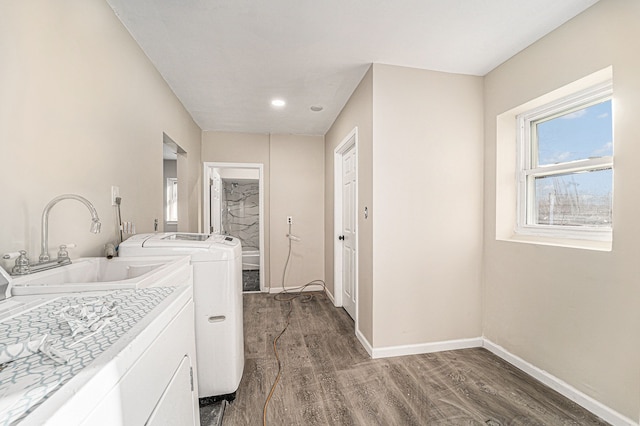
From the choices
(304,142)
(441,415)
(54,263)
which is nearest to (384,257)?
(441,415)

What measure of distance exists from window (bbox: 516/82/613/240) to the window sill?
0.11 feet

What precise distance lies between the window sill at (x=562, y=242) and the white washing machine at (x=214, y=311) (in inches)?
86.6

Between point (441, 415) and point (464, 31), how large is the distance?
2.48 meters

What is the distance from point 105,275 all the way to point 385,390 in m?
1.84

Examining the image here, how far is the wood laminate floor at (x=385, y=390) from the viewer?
1610 mm

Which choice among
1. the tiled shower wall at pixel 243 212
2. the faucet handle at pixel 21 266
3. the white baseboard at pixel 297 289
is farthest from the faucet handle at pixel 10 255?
the tiled shower wall at pixel 243 212

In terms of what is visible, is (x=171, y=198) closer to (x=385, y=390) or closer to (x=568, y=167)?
(x=385, y=390)

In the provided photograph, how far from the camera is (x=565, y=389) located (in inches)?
70.4

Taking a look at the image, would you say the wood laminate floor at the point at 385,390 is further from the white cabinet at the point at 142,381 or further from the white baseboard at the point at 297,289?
the white baseboard at the point at 297,289

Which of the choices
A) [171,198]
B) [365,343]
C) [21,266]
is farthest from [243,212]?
[21,266]

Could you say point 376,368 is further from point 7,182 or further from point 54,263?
point 7,182

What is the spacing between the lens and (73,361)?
0.47 meters

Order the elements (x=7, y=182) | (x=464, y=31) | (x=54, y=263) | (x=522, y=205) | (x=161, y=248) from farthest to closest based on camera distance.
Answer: (x=522, y=205)
(x=464, y=31)
(x=161, y=248)
(x=54, y=263)
(x=7, y=182)

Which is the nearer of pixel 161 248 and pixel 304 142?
pixel 161 248
